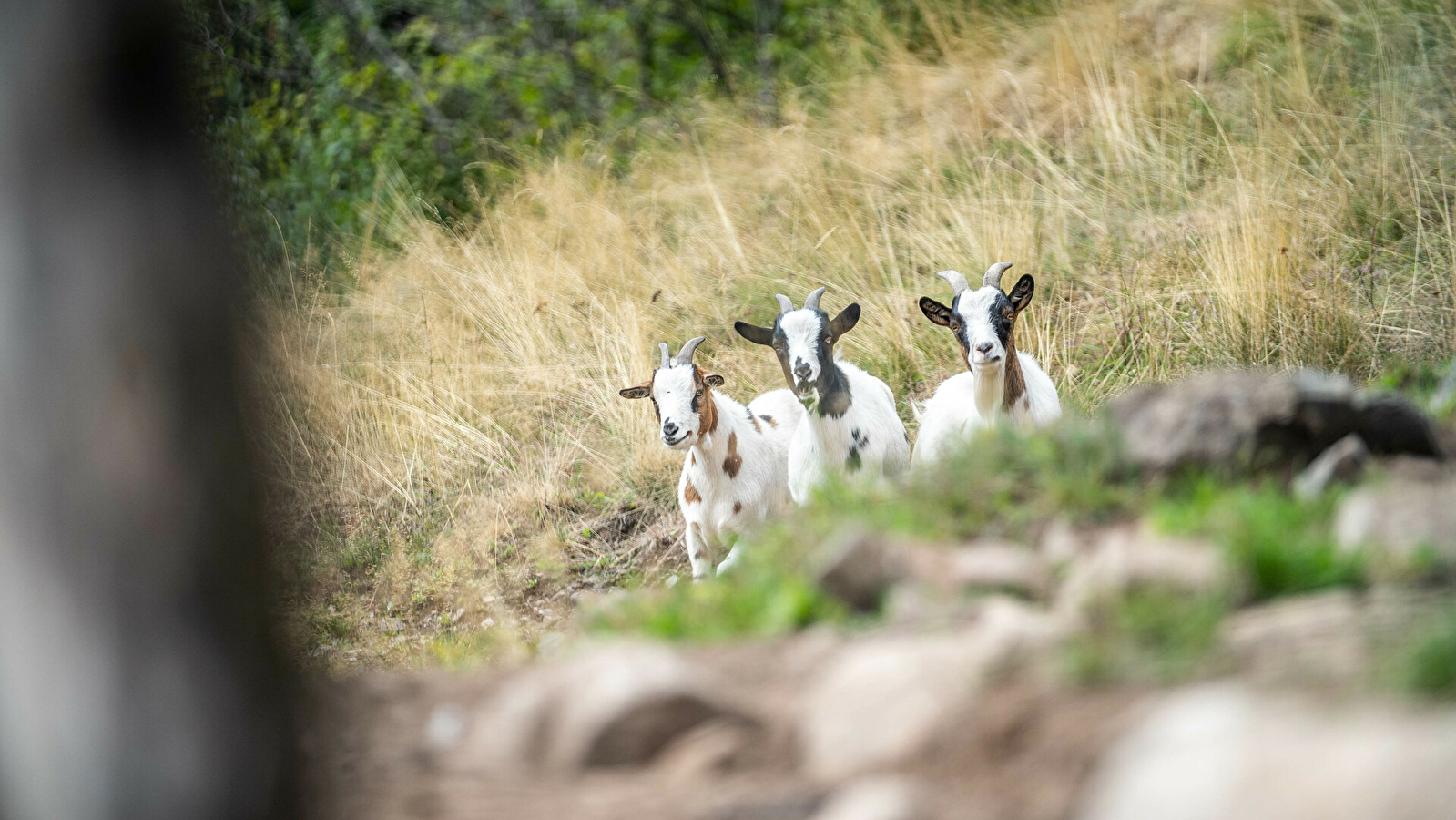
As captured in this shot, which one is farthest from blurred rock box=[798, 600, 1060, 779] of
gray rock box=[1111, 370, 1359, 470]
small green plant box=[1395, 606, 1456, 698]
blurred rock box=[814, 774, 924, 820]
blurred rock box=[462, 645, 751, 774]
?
gray rock box=[1111, 370, 1359, 470]

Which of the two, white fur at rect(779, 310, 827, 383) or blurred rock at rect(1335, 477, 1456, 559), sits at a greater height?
blurred rock at rect(1335, 477, 1456, 559)

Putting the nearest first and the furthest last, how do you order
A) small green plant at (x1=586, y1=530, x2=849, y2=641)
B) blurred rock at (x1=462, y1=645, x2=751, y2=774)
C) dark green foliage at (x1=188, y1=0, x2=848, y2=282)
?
blurred rock at (x1=462, y1=645, x2=751, y2=774) < small green plant at (x1=586, y1=530, x2=849, y2=641) < dark green foliage at (x1=188, y1=0, x2=848, y2=282)

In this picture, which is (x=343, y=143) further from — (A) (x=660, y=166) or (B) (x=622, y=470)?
(B) (x=622, y=470)

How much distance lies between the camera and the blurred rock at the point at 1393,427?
13.3 ft

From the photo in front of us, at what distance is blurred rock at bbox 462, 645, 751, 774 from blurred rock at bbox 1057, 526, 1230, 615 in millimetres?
913

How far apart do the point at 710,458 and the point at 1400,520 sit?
4.52 meters

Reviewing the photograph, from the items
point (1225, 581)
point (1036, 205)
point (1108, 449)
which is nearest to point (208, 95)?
point (1036, 205)

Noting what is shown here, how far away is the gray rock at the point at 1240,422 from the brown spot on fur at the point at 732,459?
11.7 ft

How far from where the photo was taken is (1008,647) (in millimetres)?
2855

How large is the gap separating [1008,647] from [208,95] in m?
11.2

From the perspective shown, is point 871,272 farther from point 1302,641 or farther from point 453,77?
point 1302,641

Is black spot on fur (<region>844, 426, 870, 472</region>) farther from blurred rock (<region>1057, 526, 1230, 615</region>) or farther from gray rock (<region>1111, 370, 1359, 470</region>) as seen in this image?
blurred rock (<region>1057, 526, 1230, 615</region>)

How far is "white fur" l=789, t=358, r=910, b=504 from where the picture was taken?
6.80 m

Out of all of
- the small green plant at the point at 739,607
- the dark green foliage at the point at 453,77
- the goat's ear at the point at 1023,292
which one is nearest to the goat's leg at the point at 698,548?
the goat's ear at the point at 1023,292
